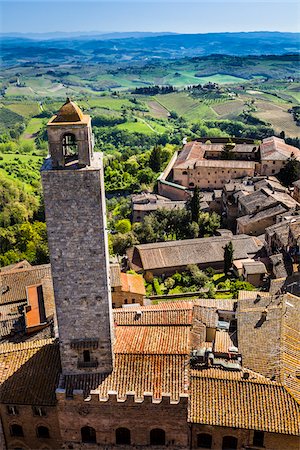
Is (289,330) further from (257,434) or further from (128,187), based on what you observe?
(128,187)

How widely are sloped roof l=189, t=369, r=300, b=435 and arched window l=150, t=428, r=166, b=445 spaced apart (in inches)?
70.6

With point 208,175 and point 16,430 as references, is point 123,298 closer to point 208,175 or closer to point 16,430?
point 16,430

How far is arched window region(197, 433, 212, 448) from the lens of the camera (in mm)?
20891

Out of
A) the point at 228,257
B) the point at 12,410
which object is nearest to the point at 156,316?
the point at 12,410

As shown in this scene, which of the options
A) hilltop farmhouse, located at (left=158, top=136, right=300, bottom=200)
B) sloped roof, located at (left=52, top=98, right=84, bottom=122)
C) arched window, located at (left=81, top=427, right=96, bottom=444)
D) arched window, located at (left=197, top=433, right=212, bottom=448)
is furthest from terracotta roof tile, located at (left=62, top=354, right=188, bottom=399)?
hilltop farmhouse, located at (left=158, top=136, right=300, bottom=200)

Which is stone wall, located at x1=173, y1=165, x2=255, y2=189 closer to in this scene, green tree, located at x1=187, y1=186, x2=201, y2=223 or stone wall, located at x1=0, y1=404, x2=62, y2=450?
green tree, located at x1=187, y1=186, x2=201, y2=223

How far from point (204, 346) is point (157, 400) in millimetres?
5962

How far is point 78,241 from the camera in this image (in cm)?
1902

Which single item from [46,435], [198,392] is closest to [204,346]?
[198,392]

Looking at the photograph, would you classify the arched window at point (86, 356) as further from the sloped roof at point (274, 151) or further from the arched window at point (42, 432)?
the sloped roof at point (274, 151)

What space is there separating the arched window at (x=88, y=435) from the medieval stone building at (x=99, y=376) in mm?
45

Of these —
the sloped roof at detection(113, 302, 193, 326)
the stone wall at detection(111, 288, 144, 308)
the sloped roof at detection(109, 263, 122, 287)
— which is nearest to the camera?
the sloped roof at detection(113, 302, 193, 326)

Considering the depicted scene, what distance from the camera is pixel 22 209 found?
66.0 m

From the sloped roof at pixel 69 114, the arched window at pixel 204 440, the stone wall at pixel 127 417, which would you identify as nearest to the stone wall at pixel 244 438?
the arched window at pixel 204 440
